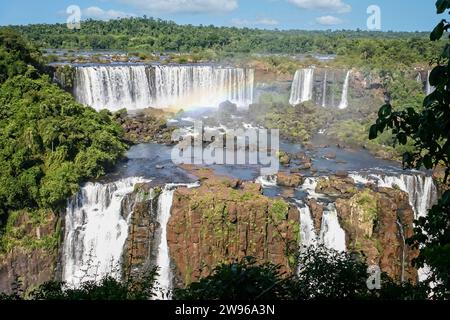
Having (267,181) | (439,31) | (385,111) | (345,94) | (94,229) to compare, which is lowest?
(94,229)

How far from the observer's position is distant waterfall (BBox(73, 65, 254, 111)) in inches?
1143

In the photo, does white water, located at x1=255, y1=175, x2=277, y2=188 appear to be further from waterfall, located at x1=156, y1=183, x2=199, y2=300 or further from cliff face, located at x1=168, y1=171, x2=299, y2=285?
waterfall, located at x1=156, y1=183, x2=199, y2=300

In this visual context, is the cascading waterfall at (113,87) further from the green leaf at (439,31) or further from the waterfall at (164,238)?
the green leaf at (439,31)

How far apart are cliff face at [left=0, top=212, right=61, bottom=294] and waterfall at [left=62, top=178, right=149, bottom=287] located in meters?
0.43

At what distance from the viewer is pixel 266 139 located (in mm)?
25812

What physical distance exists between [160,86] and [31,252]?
17.2m

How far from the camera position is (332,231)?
16.2 meters

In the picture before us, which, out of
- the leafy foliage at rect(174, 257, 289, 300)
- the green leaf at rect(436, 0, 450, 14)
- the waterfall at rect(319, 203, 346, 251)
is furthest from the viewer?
the waterfall at rect(319, 203, 346, 251)

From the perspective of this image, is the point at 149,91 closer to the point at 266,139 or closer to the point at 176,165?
the point at 266,139

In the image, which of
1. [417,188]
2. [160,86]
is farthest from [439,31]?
[160,86]

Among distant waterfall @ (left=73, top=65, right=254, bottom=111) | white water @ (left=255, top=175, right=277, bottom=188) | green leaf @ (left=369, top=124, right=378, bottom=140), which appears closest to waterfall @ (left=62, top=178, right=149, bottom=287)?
white water @ (left=255, top=175, right=277, bottom=188)

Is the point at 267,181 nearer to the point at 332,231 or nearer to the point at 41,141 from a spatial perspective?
the point at 332,231

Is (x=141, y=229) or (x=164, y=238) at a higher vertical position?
(x=141, y=229)

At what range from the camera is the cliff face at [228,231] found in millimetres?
15398
